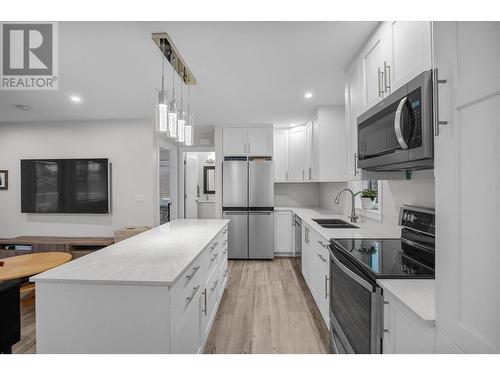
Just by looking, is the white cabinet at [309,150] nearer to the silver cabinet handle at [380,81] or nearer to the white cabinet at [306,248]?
the white cabinet at [306,248]

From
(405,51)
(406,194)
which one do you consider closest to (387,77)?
(405,51)

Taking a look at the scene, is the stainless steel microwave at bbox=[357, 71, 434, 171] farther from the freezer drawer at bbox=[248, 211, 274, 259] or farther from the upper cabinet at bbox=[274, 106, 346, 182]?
the freezer drawer at bbox=[248, 211, 274, 259]

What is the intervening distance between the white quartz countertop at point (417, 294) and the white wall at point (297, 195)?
13.2 feet

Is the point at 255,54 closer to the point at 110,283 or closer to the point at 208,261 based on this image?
the point at 208,261

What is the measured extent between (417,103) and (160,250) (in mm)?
1694

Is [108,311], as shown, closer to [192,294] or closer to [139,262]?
[139,262]

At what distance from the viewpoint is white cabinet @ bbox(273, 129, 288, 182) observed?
15.9ft

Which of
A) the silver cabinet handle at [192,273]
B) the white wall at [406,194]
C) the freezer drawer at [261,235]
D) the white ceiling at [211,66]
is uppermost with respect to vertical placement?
the white ceiling at [211,66]

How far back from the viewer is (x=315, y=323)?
2.39m

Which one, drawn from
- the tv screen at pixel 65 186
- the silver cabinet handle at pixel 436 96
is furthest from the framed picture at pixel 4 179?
the silver cabinet handle at pixel 436 96

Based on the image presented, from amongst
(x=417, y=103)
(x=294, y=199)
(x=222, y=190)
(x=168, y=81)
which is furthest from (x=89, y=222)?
(x=417, y=103)

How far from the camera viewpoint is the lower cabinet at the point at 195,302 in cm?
134

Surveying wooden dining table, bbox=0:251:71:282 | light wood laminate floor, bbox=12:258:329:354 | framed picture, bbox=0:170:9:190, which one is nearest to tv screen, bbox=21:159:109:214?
framed picture, bbox=0:170:9:190

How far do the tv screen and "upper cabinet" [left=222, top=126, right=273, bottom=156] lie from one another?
2053 mm
